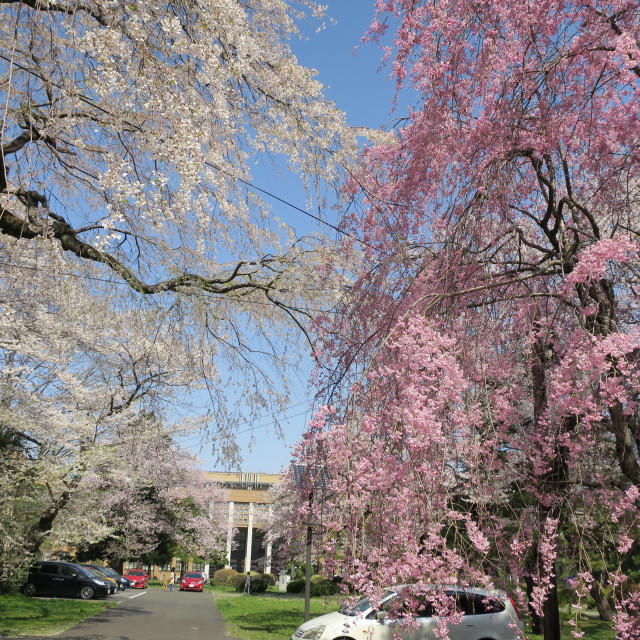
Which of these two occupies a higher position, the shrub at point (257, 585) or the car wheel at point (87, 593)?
the car wheel at point (87, 593)

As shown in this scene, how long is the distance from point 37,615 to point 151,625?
277 centimetres

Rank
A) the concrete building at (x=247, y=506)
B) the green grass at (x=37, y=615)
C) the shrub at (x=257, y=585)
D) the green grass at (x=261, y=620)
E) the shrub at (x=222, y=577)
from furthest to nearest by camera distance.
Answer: the concrete building at (x=247, y=506)
the shrub at (x=222, y=577)
the shrub at (x=257, y=585)
the green grass at (x=261, y=620)
the green grass at (x=37, y=615)

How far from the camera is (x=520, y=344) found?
4570 mm

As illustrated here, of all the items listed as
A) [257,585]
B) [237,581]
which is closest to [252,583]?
[257,585]

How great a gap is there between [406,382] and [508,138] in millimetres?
2036

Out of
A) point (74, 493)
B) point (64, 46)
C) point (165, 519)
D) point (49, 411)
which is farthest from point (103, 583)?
point (64, 46)

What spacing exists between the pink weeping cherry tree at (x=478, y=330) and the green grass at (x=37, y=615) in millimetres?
10080

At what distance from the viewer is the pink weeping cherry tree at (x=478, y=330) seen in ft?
10.7

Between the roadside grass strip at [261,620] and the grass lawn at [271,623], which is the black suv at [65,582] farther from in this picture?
the grass lawn at [271,623]

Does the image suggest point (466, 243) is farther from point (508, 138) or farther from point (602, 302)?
point (602, 302)

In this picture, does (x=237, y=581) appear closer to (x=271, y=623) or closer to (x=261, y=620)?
(x=261, y=620)

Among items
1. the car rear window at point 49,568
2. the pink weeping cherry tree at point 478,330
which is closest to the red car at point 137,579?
the car rear window at point 49,568

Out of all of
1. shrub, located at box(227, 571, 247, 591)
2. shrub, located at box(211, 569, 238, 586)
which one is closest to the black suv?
shrub, located at box(227, 571, 247, 591)

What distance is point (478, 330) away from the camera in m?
3.78
